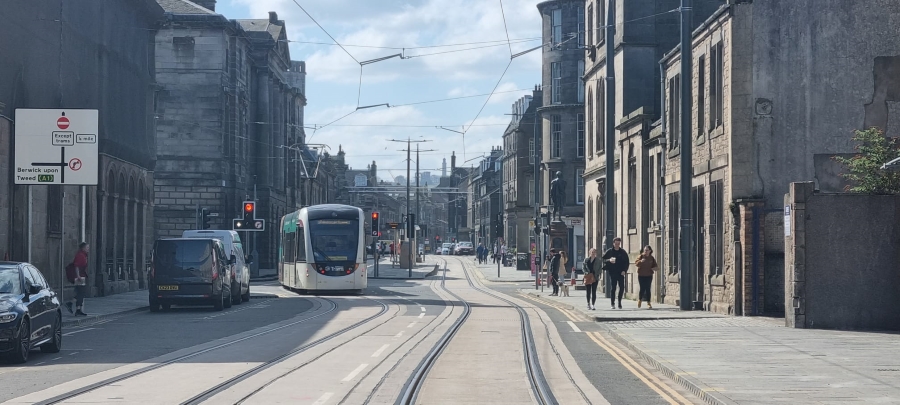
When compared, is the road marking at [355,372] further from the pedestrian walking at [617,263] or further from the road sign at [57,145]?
the pedestrian walking at [617,263]

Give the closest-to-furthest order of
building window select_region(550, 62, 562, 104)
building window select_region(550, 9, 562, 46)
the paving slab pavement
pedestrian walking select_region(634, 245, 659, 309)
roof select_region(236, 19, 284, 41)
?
the paving slab pavement < pedestrian walking select_region(634, 245, 659, 309) < building window select_region(550, 9, 562, 46) < building window select_region(550, 62, 562, 104) < roof select_region(236, 19, 284, 41)

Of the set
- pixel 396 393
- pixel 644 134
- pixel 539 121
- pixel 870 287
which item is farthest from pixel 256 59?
pixel 396 393

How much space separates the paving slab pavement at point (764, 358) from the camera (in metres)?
12.3

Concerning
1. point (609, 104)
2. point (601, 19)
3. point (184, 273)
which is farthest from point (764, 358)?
point (601, 19)

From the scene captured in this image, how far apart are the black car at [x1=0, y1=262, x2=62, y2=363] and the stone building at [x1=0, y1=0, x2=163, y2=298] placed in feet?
35.6

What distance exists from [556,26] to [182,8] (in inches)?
864

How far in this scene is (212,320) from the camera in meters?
27.0

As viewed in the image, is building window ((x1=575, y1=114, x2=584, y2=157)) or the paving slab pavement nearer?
the paving slab pavement

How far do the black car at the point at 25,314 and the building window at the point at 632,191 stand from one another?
74.6 feet

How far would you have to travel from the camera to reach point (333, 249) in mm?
41094

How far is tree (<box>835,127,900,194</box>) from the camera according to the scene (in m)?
22.8

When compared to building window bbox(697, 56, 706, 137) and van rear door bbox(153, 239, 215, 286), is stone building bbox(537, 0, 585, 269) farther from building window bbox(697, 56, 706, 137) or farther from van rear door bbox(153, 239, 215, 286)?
van rear door bbox(153, 239, 215, 286)

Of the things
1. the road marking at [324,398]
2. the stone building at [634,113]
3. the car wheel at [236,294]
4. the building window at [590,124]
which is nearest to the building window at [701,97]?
the stone building at [634,113]

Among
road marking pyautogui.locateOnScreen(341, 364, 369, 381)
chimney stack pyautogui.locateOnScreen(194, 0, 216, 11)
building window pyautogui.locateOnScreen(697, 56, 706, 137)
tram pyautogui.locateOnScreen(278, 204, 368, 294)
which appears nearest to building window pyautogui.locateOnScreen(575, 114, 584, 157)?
chimney stack pyautogui.locateOnScreen(194, 0, 216, 11)
